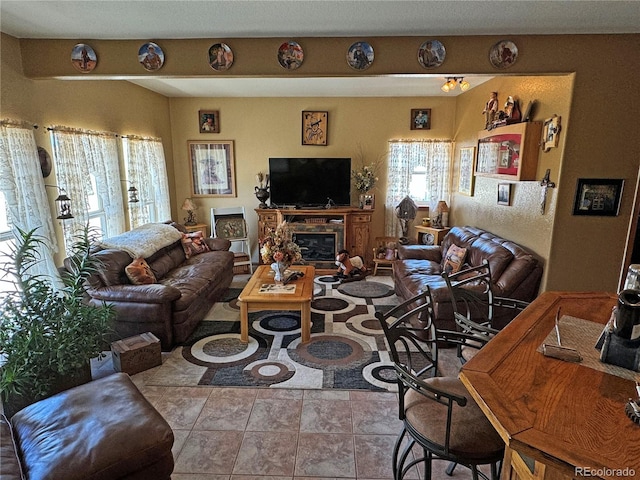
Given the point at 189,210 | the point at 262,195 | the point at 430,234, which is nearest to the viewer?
the point at 430,234

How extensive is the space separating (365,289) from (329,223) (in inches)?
53.2

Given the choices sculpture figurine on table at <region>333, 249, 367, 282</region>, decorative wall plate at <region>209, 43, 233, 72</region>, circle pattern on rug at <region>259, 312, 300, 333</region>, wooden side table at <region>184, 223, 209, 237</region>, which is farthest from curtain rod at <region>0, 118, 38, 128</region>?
sculpture figurine on table at <region>333, 249, 367, 282</region>

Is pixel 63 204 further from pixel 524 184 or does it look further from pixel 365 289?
pixel 524 184

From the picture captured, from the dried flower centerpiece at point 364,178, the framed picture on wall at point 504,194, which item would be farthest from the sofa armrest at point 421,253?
the dried flower centerpiece at point 364,178

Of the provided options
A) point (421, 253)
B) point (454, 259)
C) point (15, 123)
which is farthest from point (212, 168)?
point (454, 259)

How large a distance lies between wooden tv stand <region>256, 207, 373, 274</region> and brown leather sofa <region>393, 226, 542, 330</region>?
3.60 ft

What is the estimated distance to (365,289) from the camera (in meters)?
5.35

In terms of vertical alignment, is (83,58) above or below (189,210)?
above

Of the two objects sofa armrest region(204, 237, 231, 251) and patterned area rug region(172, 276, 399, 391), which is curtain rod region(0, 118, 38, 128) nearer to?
patterned area rug region(172, 276, 399, 391)

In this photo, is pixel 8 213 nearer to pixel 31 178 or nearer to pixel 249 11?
pixel 31 178

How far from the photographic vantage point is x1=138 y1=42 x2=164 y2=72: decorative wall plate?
127 inches

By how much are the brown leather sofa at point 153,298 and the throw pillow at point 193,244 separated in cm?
78

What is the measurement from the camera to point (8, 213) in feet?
10.5

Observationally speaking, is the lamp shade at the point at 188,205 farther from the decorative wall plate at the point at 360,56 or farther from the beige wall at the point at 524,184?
the beige wall at the point at 524,184
